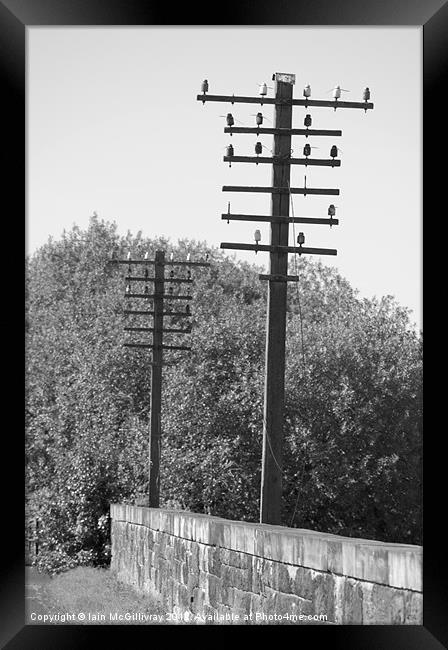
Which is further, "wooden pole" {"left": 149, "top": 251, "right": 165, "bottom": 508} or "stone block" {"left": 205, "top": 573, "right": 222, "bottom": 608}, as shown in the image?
"wooden pole" {"left": 149, "top": 251, "right": 165, "bottom": 508}

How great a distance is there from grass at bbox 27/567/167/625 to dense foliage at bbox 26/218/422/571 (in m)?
4.12

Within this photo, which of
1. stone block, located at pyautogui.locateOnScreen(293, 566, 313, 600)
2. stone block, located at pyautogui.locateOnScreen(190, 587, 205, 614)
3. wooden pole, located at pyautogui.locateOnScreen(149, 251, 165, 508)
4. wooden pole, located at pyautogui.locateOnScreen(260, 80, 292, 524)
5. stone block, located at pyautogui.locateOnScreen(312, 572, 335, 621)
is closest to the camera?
stone block, located at pyautogui.locateOnScreen(312, 572, 335, 621)

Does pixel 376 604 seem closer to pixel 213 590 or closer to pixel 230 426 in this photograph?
pixel 213 590

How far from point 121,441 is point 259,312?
16.9 feet

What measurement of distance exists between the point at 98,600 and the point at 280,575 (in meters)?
8.44

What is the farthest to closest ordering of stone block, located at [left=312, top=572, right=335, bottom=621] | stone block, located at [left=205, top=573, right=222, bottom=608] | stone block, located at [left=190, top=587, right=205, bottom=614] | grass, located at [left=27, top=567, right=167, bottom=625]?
grass, located at [left=27, top=567, right=167, bottom=625] → stone block, located at [left=190, top=587, right=205, bottom=614] → stone block, located at [left=205, top=573, right=222, bottom=608] → stone block, located at [left=312, top=572, right=335, bottom=621]

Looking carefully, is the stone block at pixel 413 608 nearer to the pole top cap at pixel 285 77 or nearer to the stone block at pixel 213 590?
the stone block at pixel 213 590

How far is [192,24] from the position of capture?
5.59m

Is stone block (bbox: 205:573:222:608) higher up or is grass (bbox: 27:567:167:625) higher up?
stone block (bbox: 205:573:222:608)

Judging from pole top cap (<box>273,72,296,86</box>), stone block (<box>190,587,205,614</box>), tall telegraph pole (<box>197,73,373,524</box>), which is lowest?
stone block (<box>190,587,205,614</box>)

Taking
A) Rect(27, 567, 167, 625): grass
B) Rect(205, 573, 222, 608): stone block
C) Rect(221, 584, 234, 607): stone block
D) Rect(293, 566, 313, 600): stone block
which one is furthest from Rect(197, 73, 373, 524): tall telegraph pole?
Rect(293, 566, 313, 600): stone block

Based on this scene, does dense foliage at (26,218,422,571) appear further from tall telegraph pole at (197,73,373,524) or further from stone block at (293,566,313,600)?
stone block at (293,566,313,600)

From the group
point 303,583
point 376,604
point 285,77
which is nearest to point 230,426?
point 285,77

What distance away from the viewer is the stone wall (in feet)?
17.1
